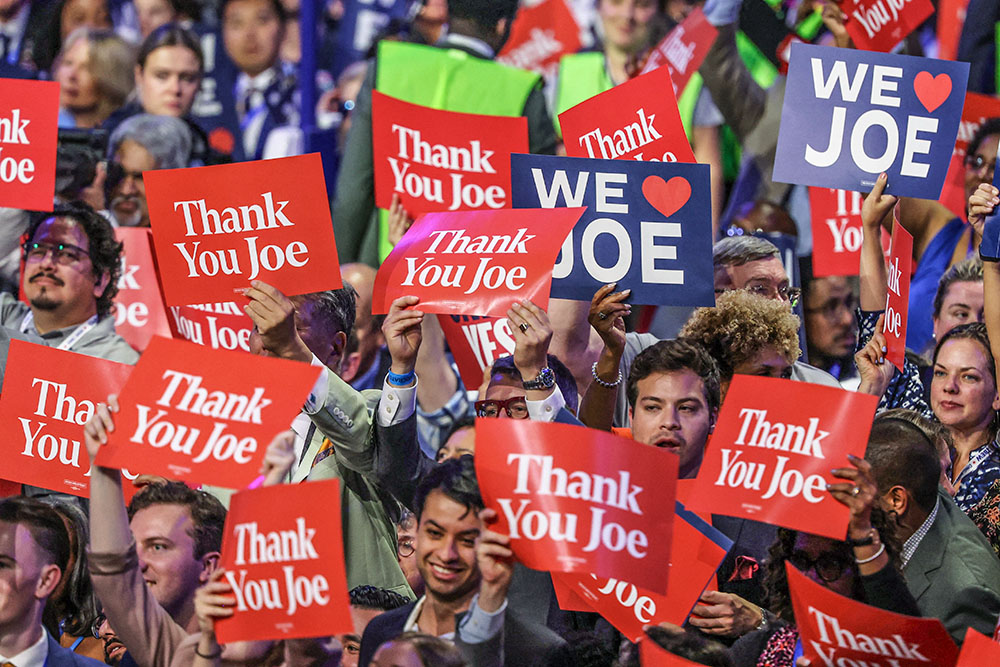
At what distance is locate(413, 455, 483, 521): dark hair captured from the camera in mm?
3598

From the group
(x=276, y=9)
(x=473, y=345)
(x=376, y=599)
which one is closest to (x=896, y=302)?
(x=473, y=345)

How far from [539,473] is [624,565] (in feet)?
0.94

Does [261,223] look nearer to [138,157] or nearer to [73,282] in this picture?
[73,282]

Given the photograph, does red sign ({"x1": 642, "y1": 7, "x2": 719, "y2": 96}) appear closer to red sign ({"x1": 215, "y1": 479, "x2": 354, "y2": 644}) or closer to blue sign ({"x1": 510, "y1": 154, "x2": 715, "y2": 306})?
blue sign ({"x1": 510, "y1": 154, "x2": 715, "y2": 306})

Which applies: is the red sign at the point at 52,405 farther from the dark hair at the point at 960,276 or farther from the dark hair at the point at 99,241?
the dark hair at the point at 960,276

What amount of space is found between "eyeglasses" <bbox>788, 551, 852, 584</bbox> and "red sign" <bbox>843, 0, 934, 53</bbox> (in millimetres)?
2365

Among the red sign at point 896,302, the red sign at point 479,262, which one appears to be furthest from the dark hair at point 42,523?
the red sign at point 896,302

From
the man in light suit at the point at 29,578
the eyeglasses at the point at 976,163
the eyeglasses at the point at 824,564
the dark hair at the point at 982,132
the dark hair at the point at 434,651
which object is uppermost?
the dark hair at the point at 982,132

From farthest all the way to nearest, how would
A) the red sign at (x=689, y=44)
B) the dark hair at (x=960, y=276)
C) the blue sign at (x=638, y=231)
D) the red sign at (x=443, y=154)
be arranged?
1. the red sign at (x=689, y=44)
2. the dark hair at (x=960, y=276)
3. the red sign at (x=443, y=154)
4. the blue sign at (x=638, y=231)

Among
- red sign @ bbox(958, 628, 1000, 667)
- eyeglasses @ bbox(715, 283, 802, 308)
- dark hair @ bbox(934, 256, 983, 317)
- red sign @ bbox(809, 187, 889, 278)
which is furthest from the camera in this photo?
red sign @ bbox(809, 187, 889, 278)

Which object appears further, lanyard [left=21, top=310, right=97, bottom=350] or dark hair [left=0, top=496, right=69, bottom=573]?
lanyard [left=21, top=310, right=97, bottom=350]

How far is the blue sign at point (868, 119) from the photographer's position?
4.56 m

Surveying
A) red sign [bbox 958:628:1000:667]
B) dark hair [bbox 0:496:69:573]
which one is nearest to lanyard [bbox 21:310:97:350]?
dark hair [bbox 0:496:69:573]

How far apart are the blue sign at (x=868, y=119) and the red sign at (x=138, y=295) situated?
238 cm
